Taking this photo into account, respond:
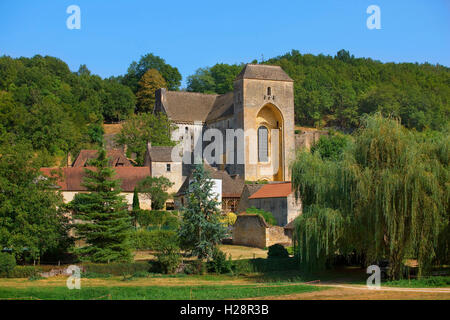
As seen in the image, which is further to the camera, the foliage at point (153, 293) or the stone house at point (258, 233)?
the stone house at point (258, 233)

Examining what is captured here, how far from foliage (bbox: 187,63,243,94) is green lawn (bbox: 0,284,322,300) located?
252 feet

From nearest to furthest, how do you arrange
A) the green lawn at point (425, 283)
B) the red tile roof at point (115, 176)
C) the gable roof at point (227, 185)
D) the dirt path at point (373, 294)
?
the dirt path at point (373, 294)
the green lawn at point (425, 283)
the red tile roof at point (115, 176)
the gable roof at point (227, 185)

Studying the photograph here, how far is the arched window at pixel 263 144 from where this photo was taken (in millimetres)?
57750

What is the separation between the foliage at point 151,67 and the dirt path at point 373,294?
8118 centimetres

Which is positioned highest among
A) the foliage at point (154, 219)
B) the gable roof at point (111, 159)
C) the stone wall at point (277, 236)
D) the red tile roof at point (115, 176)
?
the gable roof at point (111, 159)

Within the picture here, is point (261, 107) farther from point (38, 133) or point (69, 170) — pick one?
point (38, 133)

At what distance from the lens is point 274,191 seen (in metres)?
40.7

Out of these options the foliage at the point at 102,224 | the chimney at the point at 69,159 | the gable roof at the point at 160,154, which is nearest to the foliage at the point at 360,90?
the gable roof at the point at 160,154

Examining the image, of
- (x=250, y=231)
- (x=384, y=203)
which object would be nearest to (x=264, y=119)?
(x=250, y=231)

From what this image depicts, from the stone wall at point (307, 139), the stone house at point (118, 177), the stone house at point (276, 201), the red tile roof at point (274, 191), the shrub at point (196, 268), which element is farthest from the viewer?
the stone wall at point (307, 139)

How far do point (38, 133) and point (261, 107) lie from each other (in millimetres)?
25543

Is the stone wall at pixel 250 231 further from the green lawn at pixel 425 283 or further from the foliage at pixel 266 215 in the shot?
the green lawn at pixel 425 283

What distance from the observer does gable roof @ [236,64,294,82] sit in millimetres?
56375

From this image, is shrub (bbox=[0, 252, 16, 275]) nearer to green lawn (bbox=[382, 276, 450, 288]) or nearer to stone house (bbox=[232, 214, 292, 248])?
stone house (bbox=[232, 214, 292, 248])
